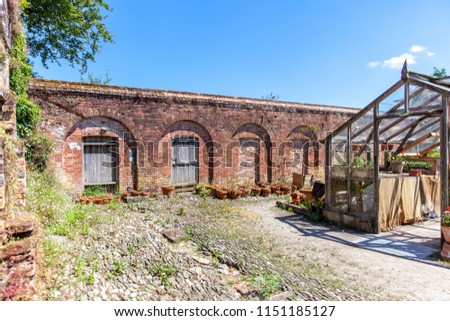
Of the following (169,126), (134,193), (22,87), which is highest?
(22,87)

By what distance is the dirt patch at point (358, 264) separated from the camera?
4383 mm

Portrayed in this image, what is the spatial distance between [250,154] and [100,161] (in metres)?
6.47

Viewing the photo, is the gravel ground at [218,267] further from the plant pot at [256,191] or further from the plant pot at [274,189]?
the plant pot at [274,189]

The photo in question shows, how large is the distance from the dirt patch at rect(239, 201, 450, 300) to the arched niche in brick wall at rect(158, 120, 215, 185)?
15.8ft

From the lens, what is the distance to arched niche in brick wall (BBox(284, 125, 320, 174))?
14.1 meters

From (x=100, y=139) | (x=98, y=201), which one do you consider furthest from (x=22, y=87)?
(x=98, y=201)

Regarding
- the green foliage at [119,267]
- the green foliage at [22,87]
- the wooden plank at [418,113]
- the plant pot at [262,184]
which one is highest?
the green foliage at [22,87]

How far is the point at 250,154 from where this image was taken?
43.5 ft

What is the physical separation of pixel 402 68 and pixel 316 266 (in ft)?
17.4

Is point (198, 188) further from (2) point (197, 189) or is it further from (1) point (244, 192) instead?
(1) point (244, 192)

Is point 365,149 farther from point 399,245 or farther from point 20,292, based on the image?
point 20,292

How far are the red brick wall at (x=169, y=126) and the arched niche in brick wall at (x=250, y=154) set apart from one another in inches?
1.8

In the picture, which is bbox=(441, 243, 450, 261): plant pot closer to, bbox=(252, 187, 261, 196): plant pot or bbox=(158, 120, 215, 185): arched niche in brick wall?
bbox=(252, 187, 261, 196): plant pot
